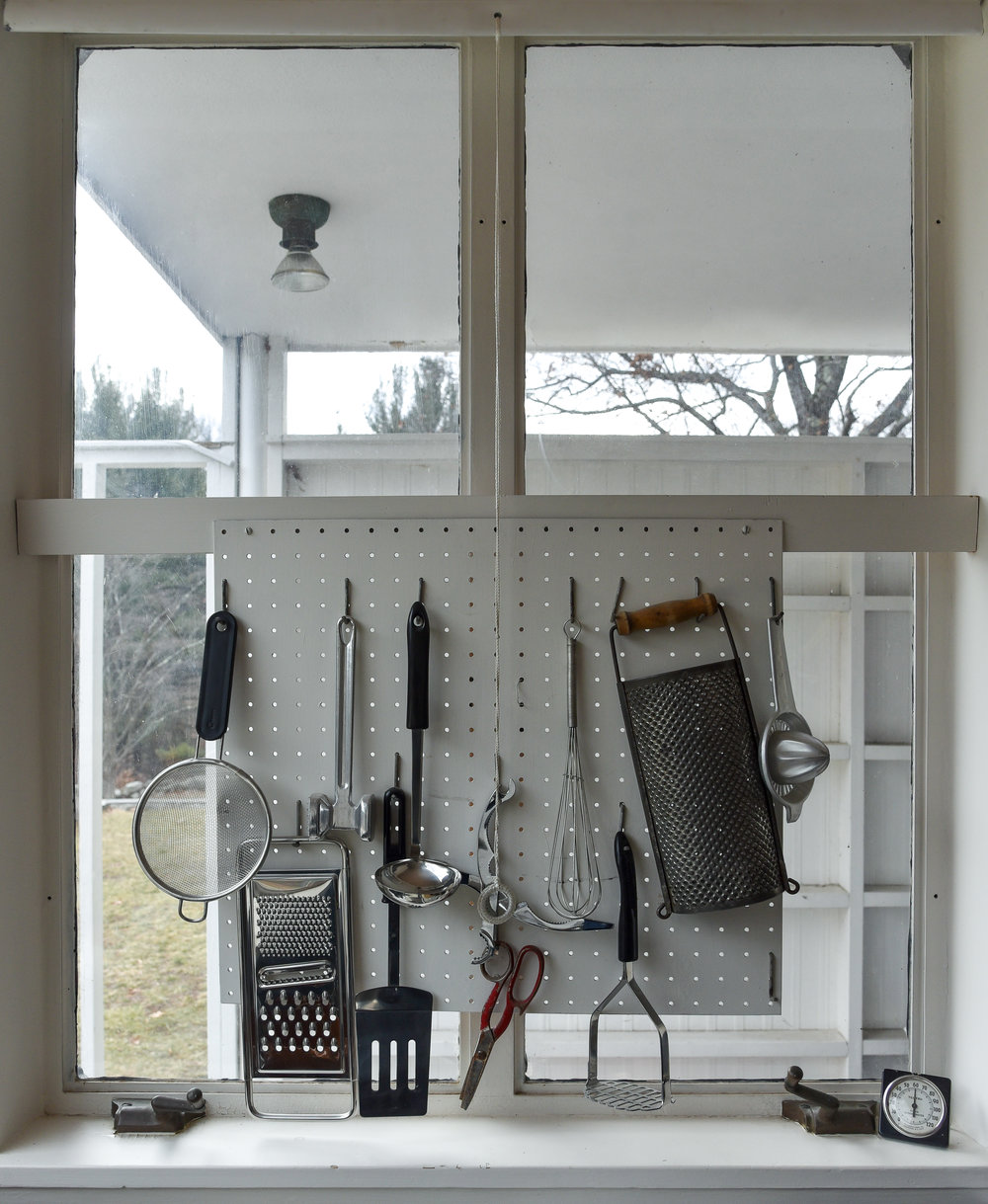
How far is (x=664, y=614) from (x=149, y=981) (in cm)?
104

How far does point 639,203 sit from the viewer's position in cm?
150

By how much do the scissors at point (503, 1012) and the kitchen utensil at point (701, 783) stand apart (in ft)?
0.70

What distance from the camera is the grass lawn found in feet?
4.99

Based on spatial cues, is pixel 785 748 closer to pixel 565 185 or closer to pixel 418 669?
pixel 418 669

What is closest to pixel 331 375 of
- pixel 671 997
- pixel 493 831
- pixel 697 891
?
pixel 493 831

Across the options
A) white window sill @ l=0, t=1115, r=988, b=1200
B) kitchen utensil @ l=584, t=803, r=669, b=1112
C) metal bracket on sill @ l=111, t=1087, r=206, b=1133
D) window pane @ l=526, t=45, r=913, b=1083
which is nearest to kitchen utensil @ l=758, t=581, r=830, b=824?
window pane @ l=526, t=45, r=913, b=1083

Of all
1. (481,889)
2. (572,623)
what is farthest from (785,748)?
(481,889)

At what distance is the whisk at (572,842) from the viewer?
1411 millimetres

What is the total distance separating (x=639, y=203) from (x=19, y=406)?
3.44 ft

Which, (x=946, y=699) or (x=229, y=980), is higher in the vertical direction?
(x=946, y=699)

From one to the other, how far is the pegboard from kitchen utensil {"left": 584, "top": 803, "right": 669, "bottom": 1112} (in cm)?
3

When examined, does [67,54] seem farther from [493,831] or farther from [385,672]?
[493,831]

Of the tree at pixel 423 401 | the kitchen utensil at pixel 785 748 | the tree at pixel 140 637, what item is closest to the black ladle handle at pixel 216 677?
the tree at pixel 140 637

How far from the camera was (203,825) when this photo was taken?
1.40 metres
